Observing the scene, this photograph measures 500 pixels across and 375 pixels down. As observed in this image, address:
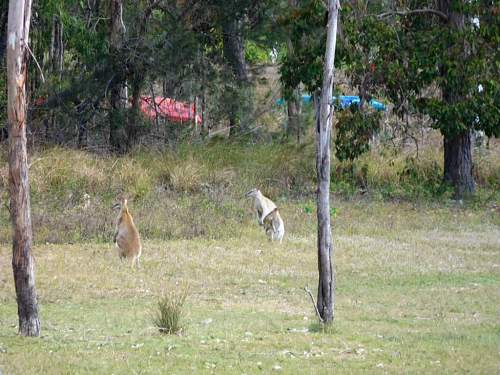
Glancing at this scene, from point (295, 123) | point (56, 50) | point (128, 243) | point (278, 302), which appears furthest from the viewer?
point (295, 123)

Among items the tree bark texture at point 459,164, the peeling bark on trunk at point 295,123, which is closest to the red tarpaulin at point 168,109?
the peeling bark on trunk at point 295,123

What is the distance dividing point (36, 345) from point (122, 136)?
61.4 ft

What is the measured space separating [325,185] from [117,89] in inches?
733

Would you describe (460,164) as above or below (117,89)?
below

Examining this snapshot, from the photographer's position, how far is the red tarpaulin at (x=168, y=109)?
98.1 ft

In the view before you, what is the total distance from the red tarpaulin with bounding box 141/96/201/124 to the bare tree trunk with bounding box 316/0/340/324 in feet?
60.2

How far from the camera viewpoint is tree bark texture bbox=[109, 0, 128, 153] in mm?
28156

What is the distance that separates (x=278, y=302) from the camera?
46.9ft

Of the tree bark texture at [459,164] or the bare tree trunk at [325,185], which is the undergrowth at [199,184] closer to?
the tree bark texture at [459,164]

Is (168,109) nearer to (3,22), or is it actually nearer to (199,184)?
(199,184)

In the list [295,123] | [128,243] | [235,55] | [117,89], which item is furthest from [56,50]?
[128,243]

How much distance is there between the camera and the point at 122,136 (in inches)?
1129

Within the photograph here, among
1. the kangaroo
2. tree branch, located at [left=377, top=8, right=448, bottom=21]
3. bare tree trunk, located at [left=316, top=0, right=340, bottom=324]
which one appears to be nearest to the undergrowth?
the kangaroo

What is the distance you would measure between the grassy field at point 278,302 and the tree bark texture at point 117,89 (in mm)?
7258
